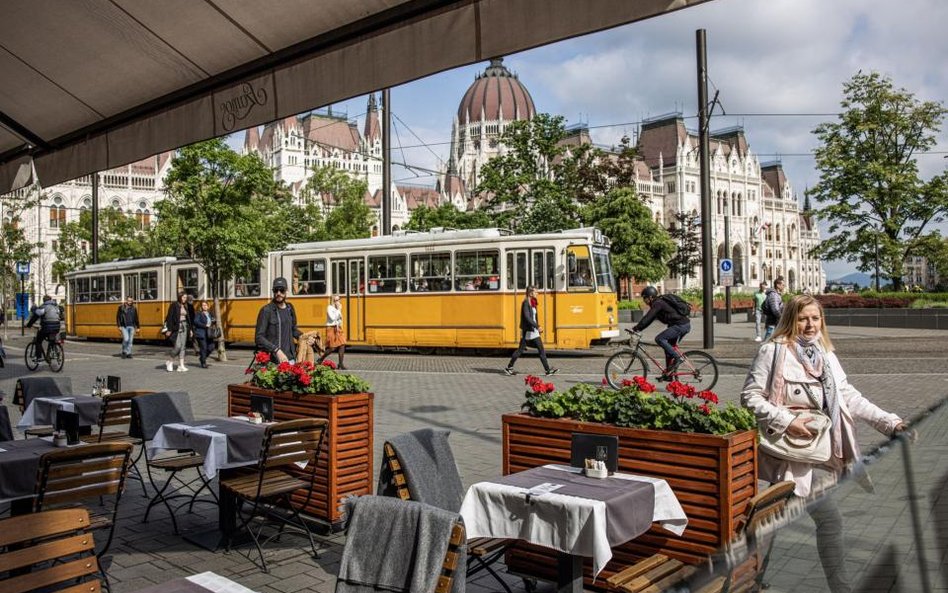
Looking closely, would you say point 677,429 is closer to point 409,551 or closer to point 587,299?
point 409,551

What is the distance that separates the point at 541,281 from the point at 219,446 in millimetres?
16537

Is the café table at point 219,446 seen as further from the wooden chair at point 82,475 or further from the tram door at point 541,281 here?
the tram door at point 541,281

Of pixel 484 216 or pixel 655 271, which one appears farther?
pixel 655 271

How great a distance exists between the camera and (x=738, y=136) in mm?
131125

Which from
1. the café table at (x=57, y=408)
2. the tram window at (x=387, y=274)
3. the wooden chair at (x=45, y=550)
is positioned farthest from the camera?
the tram window at (x=387, y=274)

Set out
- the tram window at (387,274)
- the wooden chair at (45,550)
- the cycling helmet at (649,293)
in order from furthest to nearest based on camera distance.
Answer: the tram window at (387,274) → the cycling helmet at (649,293) → the wooden chair at (45,550)

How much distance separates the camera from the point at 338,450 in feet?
20.3

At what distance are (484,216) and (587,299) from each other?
22088mm

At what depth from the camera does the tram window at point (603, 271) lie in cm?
2183

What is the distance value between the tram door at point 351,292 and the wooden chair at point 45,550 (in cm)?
2095

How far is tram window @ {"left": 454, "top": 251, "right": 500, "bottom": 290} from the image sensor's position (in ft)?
72.6

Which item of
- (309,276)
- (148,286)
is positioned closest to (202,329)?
(309,276)

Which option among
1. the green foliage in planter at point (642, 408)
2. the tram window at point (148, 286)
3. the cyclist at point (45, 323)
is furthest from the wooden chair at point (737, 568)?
the tram window at point (148, 286)

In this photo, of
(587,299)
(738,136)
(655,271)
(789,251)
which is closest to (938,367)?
(587,299)
